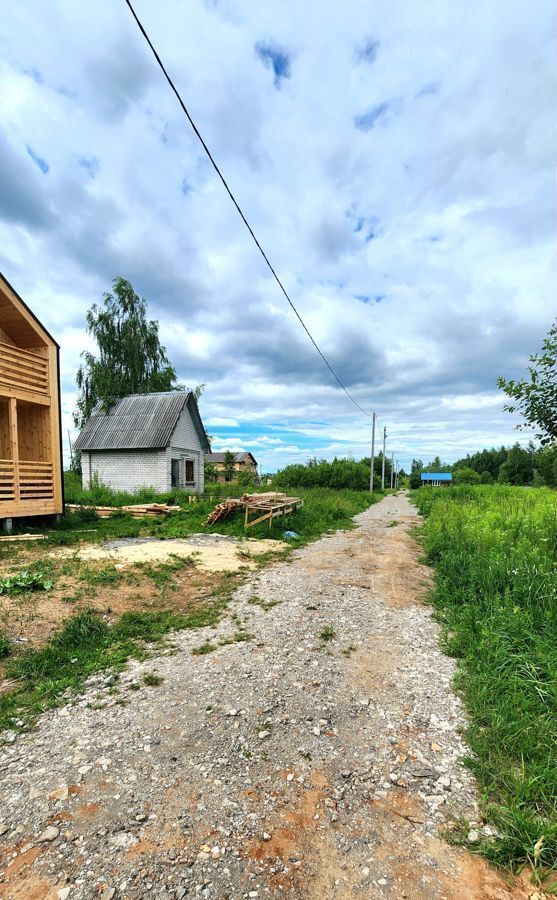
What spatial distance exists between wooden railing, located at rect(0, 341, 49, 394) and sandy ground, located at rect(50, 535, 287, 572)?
545 cm

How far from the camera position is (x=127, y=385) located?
91.6 ft

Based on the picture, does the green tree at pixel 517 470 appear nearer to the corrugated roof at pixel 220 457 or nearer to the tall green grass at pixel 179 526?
the corrugated roof at pixel 220 457

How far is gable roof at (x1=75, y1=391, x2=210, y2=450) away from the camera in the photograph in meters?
20.3

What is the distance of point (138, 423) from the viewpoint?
2123 centimetres

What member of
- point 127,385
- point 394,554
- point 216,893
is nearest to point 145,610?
point 216,893

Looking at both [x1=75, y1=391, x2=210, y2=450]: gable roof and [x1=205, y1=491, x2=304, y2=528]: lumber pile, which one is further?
[x1=75, y1=391, x2=210, y2=450]: gable roof

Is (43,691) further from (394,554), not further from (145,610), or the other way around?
(394,554)

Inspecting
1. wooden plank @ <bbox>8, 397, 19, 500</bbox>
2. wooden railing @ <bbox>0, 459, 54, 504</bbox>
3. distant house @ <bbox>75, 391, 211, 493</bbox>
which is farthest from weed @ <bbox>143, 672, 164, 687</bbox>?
distant house @ <bbox>75, 391, 211, 493</bbox>

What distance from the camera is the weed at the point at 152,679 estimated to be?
3.67 m

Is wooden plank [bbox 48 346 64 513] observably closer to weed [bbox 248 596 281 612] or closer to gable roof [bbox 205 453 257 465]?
weed [bbox 248 596 281 612]

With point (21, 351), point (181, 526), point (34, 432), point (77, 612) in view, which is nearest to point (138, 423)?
point (34, 432)

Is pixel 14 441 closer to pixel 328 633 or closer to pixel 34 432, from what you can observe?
pixel 34 432

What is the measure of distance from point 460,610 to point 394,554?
4.26m

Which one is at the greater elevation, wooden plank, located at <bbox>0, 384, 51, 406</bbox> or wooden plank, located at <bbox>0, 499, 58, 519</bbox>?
wooden plank, located at <bbox>0, 384, 51, 406</bbox>
